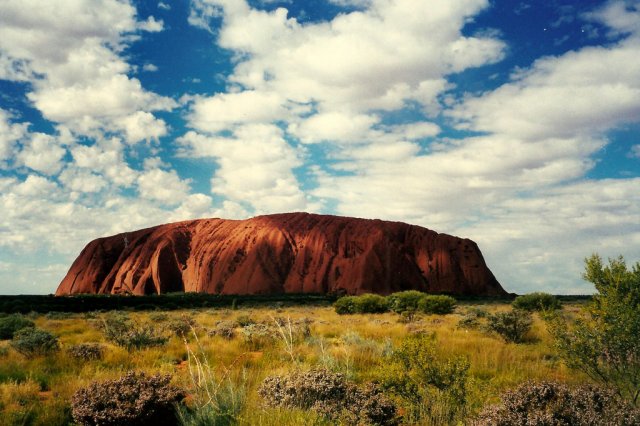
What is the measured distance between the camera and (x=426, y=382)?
262 inches

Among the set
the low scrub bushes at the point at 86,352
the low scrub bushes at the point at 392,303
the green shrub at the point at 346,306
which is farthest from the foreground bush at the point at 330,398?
the green shrub at the point at 346,306

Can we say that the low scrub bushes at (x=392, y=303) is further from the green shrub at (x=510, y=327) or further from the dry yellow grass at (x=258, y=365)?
the dry yellow grass at (x=258, y=365)

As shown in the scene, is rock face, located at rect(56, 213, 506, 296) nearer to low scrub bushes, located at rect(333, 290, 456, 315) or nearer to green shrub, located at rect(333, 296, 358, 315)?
low scrub bushes, located at rect(333, 290, 456, 315)

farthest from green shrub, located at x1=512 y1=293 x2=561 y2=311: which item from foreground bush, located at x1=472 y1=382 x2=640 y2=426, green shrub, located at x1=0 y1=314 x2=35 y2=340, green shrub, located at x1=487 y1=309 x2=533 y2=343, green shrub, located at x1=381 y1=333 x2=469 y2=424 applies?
green shrub, located at x1=0 y1=314 x2=35 y2=340

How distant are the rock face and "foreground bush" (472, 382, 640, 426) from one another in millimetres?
57631

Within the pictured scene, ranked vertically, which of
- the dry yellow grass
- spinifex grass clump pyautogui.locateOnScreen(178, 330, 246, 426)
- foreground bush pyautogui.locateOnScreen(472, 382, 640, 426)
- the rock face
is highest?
the rock face

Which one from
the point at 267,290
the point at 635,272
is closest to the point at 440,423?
the point at 635,272

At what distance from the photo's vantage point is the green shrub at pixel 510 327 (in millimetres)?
14555

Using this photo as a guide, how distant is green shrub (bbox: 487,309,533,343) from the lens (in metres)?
14.6

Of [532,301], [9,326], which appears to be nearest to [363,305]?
[532,301]

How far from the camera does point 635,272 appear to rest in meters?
7.86

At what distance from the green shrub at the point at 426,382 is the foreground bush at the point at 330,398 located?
0.32 meters

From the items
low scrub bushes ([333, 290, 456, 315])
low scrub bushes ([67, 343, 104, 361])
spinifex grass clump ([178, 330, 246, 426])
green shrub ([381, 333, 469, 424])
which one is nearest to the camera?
spinifex grass clump ([178, 330, 246, 426])

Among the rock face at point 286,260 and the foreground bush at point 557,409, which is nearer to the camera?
the foreground bush at point 557,409
